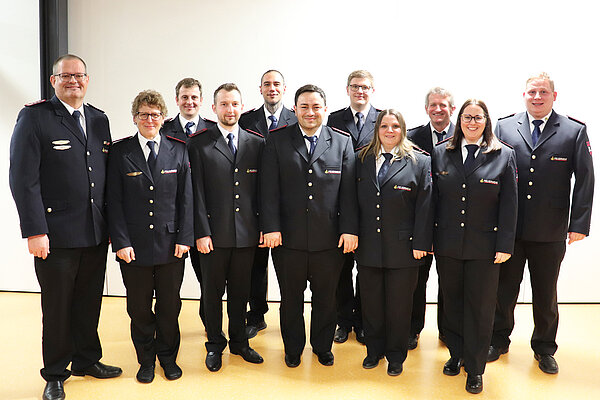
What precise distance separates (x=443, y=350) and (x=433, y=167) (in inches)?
57.6

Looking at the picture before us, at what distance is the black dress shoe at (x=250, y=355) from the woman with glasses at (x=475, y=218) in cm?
138

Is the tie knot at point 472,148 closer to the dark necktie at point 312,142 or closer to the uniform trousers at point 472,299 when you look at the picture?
the uniform trousers at point 472,299

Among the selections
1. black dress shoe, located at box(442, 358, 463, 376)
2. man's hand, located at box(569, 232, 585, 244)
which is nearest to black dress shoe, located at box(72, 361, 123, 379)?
black dress shoe, located at box(442, 358, 463, 376)

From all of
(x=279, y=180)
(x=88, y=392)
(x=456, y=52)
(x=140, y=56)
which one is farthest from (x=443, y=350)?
(x=140, y=56)

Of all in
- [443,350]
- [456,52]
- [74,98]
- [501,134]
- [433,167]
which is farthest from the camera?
[456,52]

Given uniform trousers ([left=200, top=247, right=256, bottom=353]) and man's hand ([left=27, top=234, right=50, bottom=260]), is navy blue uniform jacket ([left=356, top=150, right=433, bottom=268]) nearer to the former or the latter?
uniform trousers ([left=200, top=247, right=256, bottom=353])

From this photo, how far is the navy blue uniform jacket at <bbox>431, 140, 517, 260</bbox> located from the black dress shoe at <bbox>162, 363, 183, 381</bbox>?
1.90 meters

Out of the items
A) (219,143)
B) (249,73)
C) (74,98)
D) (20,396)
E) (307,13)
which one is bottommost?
(20,396)

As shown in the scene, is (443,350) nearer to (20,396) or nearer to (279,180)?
(279,180)

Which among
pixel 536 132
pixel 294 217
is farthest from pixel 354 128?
pixel 536 132

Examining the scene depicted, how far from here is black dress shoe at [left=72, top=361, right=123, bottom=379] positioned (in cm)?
342

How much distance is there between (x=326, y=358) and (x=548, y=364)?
1520mm

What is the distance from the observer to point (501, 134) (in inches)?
144

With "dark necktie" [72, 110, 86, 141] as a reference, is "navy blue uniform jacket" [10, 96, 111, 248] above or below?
below
